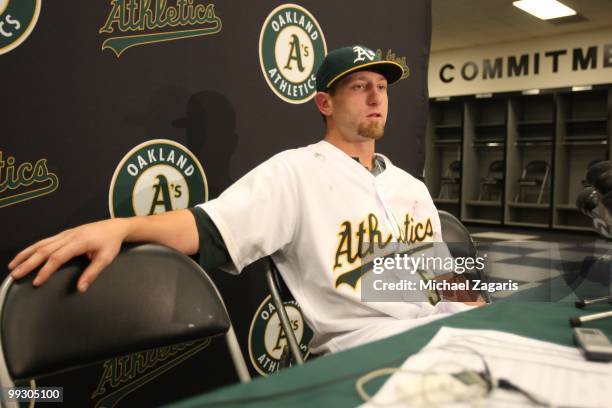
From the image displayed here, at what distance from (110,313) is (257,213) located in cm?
48

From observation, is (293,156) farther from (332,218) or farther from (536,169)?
(536,169)

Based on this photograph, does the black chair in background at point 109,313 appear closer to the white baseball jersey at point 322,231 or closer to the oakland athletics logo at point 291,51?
the white baseball jersey at point 322,231

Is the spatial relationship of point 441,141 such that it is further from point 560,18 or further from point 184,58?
point 184,58

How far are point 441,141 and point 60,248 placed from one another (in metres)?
7.89

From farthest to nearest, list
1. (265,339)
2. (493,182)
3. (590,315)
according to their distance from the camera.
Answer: (493,182) < (265,339) < (590,315)

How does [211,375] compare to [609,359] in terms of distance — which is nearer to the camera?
[609,359]

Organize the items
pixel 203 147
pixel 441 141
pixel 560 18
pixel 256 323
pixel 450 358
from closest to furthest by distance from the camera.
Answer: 1. pixel 450 358
2. pixel 203 147
3. pixel 256 323
4. pixel 560 18
5. pixel 441 141

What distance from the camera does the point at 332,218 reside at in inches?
55.0

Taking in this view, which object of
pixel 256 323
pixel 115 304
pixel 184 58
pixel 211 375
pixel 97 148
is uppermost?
pixel 184 58

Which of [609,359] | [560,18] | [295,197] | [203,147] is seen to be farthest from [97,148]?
[560,18]

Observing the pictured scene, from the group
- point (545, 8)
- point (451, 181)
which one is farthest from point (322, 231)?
point (451, 181)

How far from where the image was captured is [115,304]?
0.92 m

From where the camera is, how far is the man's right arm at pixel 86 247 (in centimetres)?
85

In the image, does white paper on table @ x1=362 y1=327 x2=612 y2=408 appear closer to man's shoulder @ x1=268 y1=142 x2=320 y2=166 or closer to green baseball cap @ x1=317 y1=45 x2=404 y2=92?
man's shoulder @ x1=268 y1=142 x2=320 y2=166
